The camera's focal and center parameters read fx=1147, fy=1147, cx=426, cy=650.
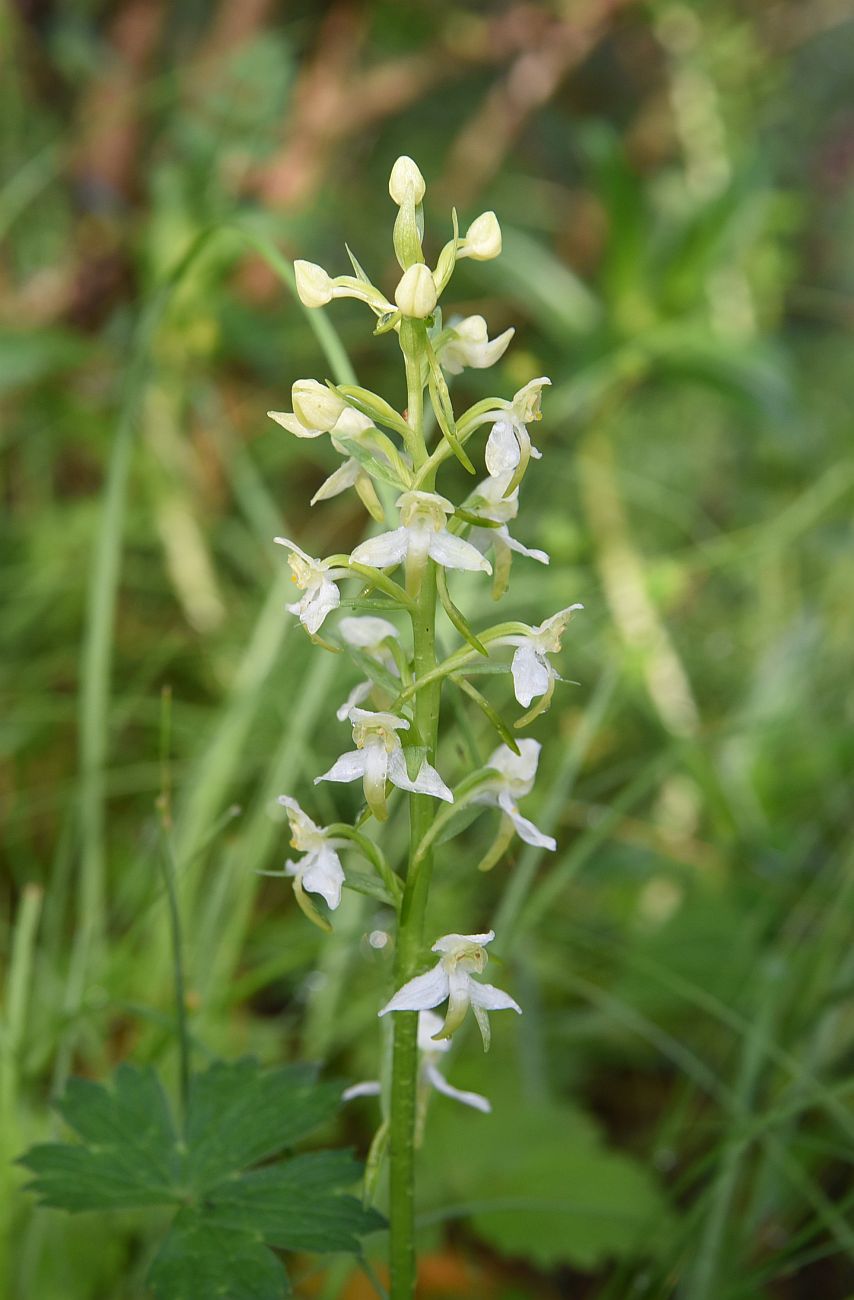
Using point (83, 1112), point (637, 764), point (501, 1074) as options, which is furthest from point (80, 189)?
point (83, 1112)

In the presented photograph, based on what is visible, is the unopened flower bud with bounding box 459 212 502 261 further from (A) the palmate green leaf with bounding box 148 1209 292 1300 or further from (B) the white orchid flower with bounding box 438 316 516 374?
(A) the palmate green leaf with bounding box 148 1209 292 1300

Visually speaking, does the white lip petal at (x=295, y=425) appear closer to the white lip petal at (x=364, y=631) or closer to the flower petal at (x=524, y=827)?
the white lip petal at (x=364, y=631)

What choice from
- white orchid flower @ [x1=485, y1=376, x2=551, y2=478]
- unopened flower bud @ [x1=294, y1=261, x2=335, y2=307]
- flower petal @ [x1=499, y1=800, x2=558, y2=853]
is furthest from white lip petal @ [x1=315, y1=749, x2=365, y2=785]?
unopened flower bud @ [x1=294, y1=261, x2=335, y2=307]

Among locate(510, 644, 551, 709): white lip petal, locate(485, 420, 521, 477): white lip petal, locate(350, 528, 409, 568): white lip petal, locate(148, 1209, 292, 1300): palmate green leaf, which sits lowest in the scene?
locate(148, 1209, 292, 1300): palmate green leaf

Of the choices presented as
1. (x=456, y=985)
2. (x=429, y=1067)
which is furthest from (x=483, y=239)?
(x=429, y=1067)

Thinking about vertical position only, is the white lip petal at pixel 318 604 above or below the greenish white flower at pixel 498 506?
below

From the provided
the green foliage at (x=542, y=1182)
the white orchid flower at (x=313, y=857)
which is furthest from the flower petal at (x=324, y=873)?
the green foliage at (x=542, y=1182)

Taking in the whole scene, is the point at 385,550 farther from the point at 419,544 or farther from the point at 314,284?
the point at 314,284
